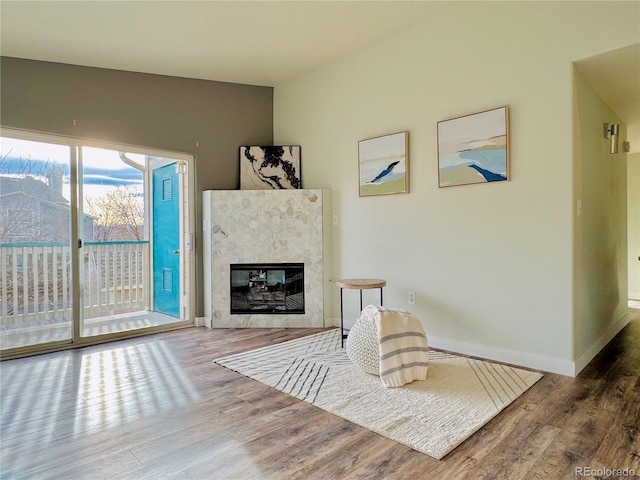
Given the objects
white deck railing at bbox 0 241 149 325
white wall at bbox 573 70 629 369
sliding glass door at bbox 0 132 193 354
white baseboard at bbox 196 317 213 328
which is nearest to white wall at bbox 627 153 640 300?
white wall at bbox 573 70 629 369

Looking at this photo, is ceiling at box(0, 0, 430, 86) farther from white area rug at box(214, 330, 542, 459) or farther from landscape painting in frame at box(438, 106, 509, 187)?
white area rug at box(214, 330, 542, 459)

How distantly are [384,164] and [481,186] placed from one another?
3.21 feet

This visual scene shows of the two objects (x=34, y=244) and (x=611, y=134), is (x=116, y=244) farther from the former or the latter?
(x=611, y=134)

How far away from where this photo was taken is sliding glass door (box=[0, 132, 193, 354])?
3359 mm

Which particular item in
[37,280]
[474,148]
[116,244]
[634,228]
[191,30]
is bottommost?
[37,280]

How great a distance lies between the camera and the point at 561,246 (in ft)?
8.82

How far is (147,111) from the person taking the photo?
157 inches

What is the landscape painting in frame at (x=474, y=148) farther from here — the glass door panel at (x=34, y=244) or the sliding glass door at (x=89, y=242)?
the glass door panel at (x=34, y=244)

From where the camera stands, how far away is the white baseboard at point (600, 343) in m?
2.79

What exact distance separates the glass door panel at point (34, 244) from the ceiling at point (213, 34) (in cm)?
91

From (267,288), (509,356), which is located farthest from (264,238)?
(509,356)

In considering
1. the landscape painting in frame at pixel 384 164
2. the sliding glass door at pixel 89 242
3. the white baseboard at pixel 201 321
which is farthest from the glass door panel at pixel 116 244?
the landscape painting in frame at pixel 384 164

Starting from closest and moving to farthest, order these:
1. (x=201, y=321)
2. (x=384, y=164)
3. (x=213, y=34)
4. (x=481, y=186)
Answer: (x=481, y=186) < (x=213, y=34) < (x=384, y=164) < (x=201, y=321)

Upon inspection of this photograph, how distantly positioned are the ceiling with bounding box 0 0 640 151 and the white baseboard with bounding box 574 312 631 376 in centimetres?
210
